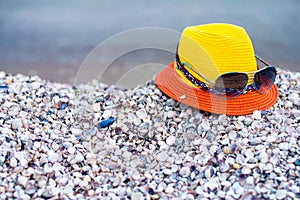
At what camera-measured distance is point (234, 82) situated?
3.45 feet

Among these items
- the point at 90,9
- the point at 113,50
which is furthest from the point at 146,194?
the point at 90,9

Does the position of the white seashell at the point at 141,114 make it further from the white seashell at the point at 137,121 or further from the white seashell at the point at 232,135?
the white seashell at the point at 232,135

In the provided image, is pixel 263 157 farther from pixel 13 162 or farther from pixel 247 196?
pixel 13 162

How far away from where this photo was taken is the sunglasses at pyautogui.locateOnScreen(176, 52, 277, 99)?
1.04 m

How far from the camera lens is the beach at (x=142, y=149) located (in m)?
0.89

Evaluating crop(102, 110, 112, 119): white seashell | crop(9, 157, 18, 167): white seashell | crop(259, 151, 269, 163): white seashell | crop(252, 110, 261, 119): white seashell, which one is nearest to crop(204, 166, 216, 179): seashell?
crop(259, 151, 269, 163): white seashell

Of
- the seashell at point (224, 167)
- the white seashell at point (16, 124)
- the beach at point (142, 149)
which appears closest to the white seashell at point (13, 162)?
the beach at point (142, 149)

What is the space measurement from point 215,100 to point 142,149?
0.23 meters

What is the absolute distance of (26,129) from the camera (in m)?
1.07

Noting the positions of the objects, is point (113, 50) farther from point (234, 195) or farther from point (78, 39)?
point (234, 195)

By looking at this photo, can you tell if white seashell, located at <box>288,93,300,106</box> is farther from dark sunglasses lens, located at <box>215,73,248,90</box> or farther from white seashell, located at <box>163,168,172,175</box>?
white seashell, located at <box>163,168,172,175</box>

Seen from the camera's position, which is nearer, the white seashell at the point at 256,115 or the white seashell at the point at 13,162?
the white seashell at the point at 13,162

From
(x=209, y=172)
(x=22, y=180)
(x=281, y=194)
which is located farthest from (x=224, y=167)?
(x=22, y=180)

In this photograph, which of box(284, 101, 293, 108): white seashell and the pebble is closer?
the pebble
